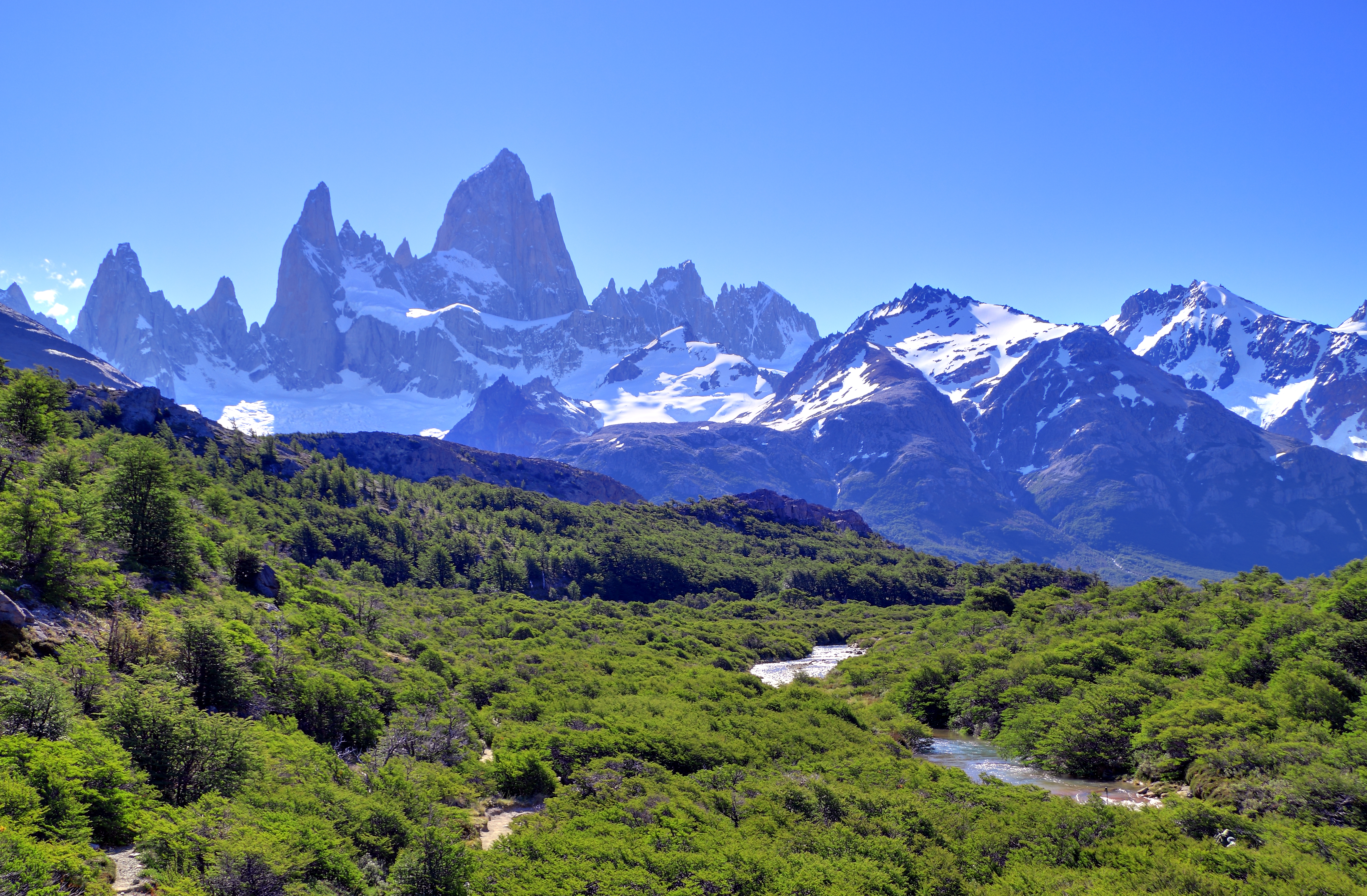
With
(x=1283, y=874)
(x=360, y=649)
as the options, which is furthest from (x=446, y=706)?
(x=1283, y=874)

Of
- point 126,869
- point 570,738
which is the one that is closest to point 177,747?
point 126,869

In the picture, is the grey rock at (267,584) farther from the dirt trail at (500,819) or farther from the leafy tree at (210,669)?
the dirt trail at (500,819)

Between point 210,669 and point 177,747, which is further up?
point 210,669

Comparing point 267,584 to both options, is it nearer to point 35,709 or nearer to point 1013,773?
point 35,709

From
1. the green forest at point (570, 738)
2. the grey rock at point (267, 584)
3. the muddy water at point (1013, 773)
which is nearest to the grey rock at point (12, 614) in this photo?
the green forest at point (570, 738)

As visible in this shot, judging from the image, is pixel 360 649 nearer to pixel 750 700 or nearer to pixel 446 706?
pixel 446 706

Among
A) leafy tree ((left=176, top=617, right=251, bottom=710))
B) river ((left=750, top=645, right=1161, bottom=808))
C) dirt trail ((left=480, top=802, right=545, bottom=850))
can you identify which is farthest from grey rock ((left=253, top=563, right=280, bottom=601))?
river ((left=750, top=645, right=1161, bottom=808))

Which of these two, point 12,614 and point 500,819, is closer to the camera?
point 12,614
